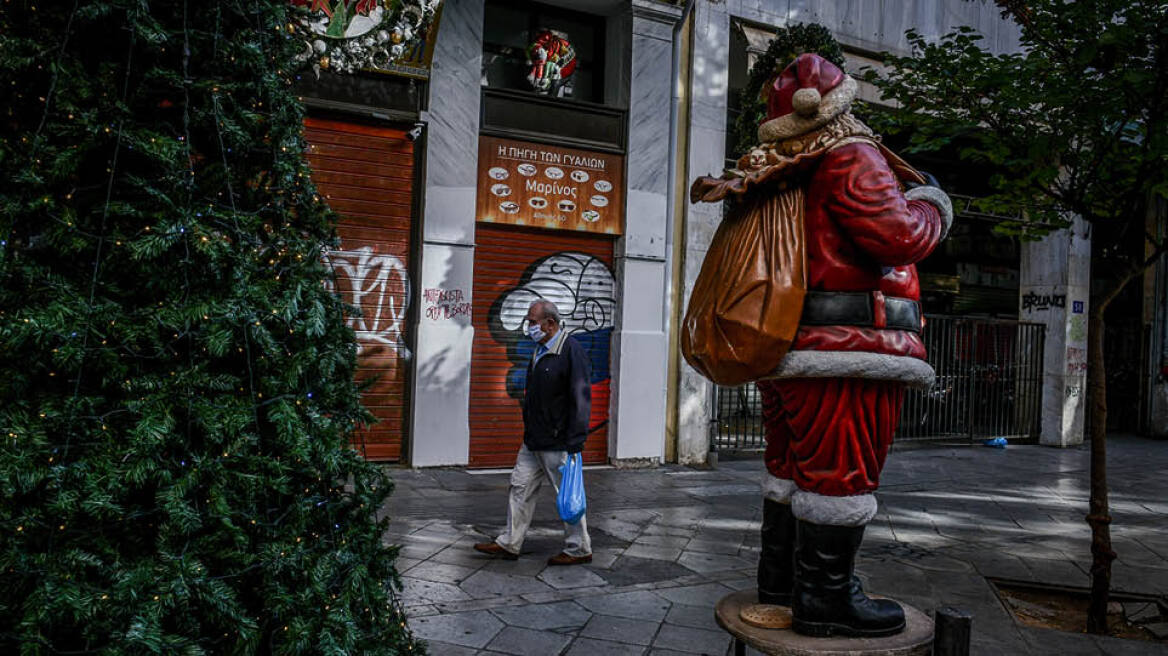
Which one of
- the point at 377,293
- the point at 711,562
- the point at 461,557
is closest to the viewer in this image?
the point at 461,557

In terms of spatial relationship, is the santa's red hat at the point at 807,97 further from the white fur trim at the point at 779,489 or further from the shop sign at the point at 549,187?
the shop sign at the point at 549,187

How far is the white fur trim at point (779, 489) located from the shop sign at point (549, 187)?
6.96 meters

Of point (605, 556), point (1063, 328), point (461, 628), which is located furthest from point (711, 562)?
point (1063, 328)

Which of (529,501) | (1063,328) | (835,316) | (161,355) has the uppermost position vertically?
(1063,328)

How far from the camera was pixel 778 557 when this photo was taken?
3.28 meters

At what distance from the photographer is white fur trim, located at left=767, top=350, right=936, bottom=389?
286 cm

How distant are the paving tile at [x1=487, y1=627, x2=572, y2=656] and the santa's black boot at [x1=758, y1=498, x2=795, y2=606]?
4.28 feet

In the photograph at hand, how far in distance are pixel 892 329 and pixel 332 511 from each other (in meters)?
1.96

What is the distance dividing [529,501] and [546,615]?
1322 millimetres

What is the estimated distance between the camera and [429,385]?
30.4 ft

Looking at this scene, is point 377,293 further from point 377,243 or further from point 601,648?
point 601,648

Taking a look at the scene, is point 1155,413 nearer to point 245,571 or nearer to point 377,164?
point 377,164

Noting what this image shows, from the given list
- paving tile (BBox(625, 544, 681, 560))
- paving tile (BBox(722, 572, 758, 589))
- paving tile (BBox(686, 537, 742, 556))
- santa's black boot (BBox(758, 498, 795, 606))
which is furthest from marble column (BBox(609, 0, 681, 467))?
santa's black boot (BBox(758, 498, 795, 606))

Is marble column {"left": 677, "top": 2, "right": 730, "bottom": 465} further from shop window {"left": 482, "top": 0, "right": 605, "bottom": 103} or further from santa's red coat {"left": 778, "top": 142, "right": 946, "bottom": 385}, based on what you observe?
santa's red coat {"left": 778, "top": 142, "right": 946, "bottom": 385}
